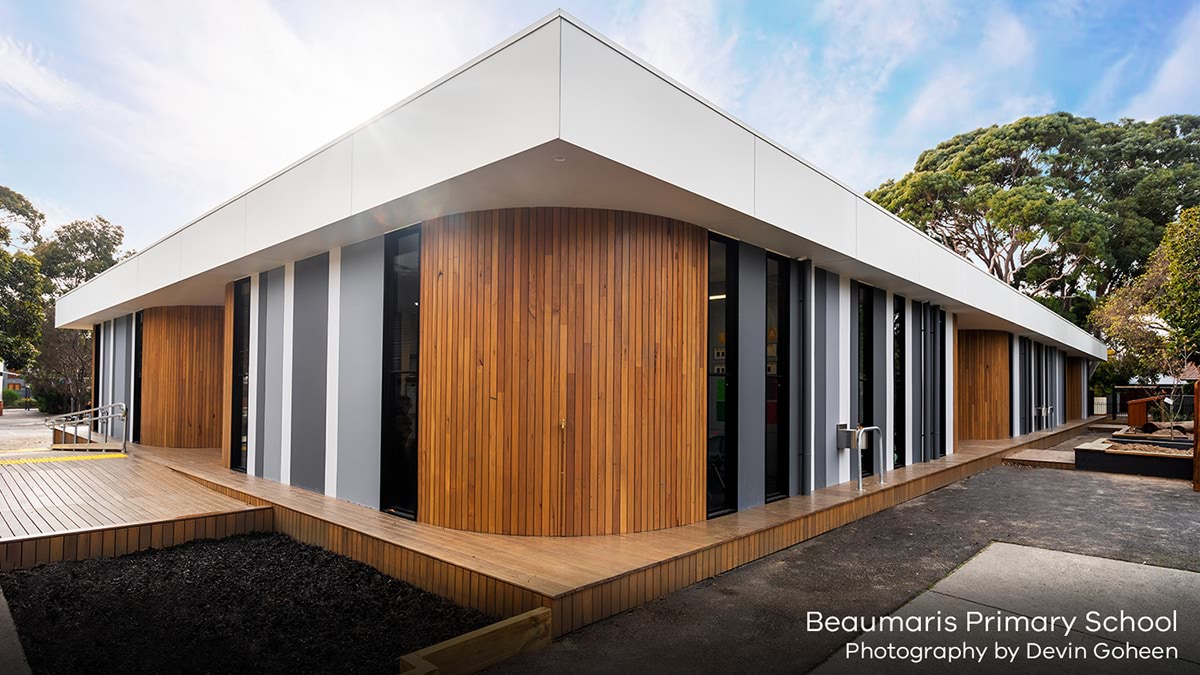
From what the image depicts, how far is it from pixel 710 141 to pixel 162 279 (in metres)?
8.27

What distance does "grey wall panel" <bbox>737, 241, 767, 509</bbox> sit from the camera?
5.66 meters

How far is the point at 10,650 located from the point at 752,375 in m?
5.33

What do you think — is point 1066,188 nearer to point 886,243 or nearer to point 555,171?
point 886,243

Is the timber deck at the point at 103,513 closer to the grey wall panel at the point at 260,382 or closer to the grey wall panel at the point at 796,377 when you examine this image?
the grey wall panel at the point at 260,382

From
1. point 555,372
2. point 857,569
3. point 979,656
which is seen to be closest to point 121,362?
point 555,372

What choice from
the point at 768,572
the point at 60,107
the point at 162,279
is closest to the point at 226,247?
the point at 162,279

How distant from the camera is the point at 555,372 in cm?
465

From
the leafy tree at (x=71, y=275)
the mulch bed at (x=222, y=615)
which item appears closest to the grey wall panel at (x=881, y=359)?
the mulch bed at (x=222, y=615)

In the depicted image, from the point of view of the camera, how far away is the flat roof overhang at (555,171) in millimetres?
3502

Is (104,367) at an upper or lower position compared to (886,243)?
lower

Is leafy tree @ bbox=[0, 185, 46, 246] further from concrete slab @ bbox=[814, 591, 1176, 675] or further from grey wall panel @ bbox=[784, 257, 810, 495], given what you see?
concrete slab @ bbox=[814, 591, 1176, 675]

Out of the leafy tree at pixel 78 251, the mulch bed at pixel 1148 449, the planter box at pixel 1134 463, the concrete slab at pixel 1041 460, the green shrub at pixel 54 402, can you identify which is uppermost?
the leafy tree at pixel 78 251

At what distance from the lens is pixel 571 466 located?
466 cm

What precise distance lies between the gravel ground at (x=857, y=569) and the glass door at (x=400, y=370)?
2.60 metres
